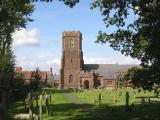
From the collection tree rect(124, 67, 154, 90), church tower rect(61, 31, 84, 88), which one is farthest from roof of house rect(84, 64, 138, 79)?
tree rect(124, 67, 154, 90)

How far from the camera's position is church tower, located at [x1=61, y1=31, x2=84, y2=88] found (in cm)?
14138

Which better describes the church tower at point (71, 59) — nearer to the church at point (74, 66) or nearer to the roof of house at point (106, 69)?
the church at point (74, 66)

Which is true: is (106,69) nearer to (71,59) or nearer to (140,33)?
(71,59)

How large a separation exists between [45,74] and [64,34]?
3218 centimetres

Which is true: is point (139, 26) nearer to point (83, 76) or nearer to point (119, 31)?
point (119, 31)

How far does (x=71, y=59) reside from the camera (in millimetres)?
142375

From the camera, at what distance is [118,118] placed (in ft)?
98.5

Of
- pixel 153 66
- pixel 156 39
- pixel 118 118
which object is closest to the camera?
pixel 156 39

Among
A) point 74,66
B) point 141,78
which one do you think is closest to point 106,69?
point 74,66

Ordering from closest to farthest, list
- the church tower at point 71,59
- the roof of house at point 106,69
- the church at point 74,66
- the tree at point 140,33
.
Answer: the tree at point 140,33, the church at point 74,66, the church tower at point 71,59, the roof of house at point 106,69

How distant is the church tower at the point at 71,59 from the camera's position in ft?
464

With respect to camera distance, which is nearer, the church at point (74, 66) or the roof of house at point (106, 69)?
the church at point (74, 66)

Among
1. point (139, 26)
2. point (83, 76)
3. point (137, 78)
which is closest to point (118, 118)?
point (137, 78)

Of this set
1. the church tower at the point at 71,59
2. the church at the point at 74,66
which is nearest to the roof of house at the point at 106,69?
the church at the point at 74,66
